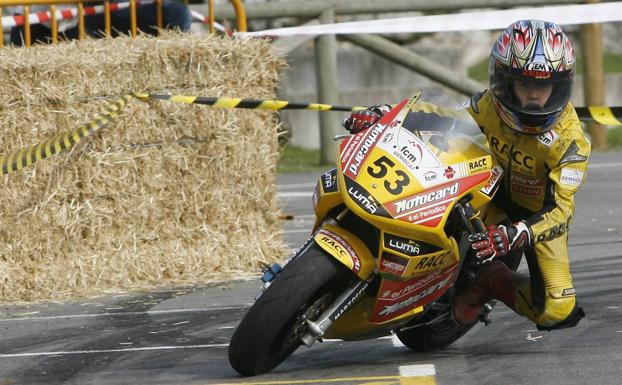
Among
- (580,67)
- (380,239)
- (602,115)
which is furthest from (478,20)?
(580,67)

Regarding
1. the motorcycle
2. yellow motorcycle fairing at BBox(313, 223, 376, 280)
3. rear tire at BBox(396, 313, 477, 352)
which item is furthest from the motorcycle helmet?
rear tire at BBox(396, 313, 477, 352)

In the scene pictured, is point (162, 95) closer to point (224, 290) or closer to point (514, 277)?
point (224, 290)

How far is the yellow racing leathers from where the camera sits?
6230 millimetres

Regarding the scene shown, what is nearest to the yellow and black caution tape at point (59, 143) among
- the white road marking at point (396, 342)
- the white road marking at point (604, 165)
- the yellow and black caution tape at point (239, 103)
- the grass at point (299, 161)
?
the yellow and black caution tape at point (239, 103)

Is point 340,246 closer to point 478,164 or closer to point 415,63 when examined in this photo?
point 478,164

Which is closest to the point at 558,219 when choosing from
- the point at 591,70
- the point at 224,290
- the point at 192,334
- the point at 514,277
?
the point at 514,277

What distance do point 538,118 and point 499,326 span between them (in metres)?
1.60

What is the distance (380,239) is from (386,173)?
0.92 feet

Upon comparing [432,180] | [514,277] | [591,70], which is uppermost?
[432,180]

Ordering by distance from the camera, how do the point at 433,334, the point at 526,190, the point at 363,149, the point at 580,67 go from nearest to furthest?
the point at 363,149 < the point at 526,190 < the point at 433,334 < the point at 580,67

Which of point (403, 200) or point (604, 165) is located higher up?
point (403, 200)

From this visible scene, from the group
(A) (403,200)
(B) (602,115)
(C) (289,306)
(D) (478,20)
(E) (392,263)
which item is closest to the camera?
(C) (289,306)

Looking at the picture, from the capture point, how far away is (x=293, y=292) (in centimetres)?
573

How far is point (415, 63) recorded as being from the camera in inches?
650
